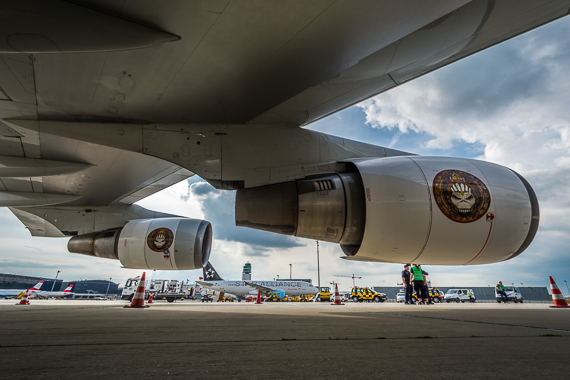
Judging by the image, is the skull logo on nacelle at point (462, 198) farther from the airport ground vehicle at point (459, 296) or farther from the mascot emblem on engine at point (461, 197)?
the airport ground vehicle at point (459, 296)

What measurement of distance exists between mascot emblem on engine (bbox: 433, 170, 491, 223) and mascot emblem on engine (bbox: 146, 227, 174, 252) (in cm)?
577

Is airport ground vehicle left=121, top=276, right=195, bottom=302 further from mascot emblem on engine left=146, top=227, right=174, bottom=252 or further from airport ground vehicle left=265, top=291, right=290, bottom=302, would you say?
mascot emblem on engine left=146, top=227, right=174, bottom=252

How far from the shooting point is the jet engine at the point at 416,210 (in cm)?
396

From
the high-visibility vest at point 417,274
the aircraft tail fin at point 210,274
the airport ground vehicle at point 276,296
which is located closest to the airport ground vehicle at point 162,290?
the aircraft tail fin at point 210,274

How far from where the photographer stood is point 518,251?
4258 mm

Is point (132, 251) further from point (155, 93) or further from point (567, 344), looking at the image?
point (567, 344)

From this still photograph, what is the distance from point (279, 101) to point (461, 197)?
9.17 feet

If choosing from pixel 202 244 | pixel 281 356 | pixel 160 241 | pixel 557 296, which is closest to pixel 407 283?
pixel 557 296

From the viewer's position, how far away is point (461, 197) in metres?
4.02

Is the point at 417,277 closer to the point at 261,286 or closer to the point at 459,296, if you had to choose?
the point at 459,296

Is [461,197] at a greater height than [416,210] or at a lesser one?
greater

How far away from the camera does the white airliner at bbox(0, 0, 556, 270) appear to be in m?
2.80

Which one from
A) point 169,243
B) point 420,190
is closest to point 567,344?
point 420,190

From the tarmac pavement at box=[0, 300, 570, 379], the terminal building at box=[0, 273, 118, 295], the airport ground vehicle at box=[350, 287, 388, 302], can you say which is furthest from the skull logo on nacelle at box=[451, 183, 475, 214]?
the terminal building at box=[0, 273, 118, 295]
